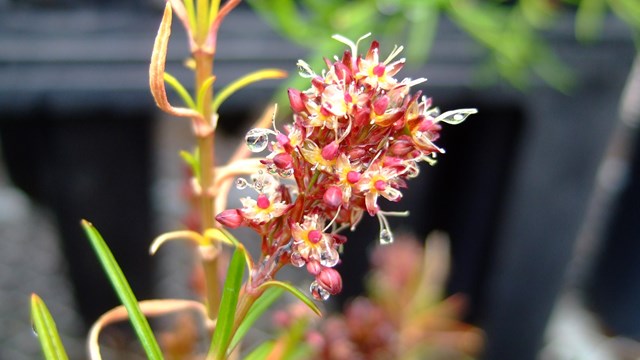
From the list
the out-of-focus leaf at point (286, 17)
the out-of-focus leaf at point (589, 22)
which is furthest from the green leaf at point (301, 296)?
the out-of-focus leaf at point (589, 22)

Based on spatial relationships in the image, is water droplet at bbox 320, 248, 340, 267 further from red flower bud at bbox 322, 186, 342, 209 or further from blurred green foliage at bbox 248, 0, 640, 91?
blurred green foliage at bbox 248, 0, 640, 91

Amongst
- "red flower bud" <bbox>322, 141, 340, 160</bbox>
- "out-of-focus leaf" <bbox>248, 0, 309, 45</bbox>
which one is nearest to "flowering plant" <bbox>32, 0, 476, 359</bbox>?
"red flower bud" <bbox>322, 141, 340, 160</bbox>

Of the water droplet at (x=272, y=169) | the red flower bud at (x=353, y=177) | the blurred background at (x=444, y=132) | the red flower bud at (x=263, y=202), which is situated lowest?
the blurred background at (x=444, y=132)

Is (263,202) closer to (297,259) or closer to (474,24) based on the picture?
(297,259)

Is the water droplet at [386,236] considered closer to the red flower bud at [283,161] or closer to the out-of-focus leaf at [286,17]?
the red flower bud at [283,161]

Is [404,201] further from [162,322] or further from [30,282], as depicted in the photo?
[30,282]

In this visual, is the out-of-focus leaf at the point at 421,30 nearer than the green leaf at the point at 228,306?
No

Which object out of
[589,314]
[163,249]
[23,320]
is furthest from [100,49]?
[589,314]
